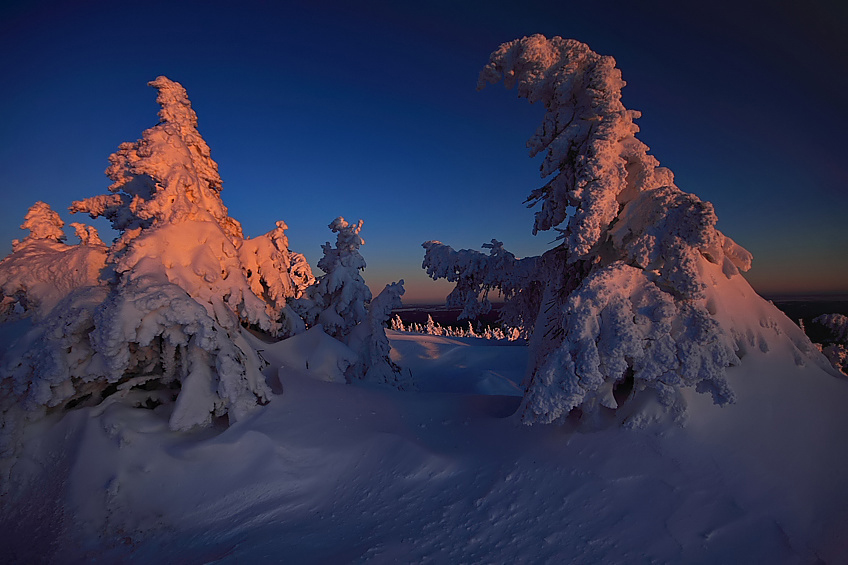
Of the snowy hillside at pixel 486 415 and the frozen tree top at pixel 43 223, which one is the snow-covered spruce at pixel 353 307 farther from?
the frozen tree top at pixel 43 223

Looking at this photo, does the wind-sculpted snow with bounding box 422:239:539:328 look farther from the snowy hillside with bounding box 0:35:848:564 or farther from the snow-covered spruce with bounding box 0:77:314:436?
the snow-covered spruce with bounding box 0:77:314:436

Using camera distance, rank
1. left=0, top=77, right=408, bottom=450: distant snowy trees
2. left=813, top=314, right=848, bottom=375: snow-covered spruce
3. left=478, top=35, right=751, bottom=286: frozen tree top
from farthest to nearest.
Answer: left=0, top=77, right=408, bottom=450: distant snowy trees
left=813, top=314, right=848, bottom=375: snow-covered spruce
left=478, top=35, right=751, bottom=286: frozen tree top

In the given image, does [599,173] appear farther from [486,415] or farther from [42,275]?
[42,275]

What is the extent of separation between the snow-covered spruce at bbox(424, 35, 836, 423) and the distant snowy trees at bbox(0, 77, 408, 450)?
5.62 m

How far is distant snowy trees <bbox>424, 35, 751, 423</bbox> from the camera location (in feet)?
14.3

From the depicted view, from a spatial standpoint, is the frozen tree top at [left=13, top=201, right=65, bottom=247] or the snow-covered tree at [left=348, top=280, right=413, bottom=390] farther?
the snow-covered tree at [left=348, top=280, right=413, bottom=390]

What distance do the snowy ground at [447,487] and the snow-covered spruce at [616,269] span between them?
1.93 ft

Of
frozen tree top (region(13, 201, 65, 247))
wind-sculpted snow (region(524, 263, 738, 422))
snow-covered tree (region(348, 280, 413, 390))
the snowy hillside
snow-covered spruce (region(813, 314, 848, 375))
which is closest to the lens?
the snowy hillside

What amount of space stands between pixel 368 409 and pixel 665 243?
6.03 meters

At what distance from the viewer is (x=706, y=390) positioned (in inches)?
172

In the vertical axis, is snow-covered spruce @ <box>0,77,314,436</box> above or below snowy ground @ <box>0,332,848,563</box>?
above

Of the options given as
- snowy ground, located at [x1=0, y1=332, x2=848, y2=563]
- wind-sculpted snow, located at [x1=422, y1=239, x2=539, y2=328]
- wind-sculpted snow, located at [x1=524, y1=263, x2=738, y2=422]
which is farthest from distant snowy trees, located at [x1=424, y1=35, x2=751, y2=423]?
wind-sculpted snow, located at [x1=422, y1=239, x2=539, y2=328]

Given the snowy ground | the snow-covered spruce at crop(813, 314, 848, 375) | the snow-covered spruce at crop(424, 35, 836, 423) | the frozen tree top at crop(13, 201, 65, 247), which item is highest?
the frozen tree top at crop(13, 201, 65, 247)

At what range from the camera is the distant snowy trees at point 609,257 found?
4367 mm
